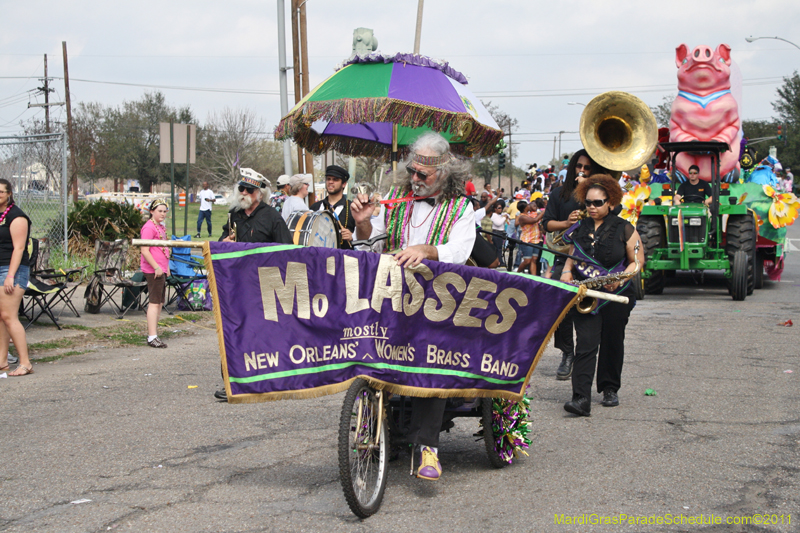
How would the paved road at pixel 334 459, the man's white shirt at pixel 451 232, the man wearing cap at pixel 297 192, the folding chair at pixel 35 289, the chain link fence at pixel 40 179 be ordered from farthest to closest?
the chain link fence at pixel 40 179
the folding chair at pixel 35 289
the man wearing cap at pixel 297 192
the man's white shirt at pixel 451 232
the paved road at pixel 334 459

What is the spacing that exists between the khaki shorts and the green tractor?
25.2 ft

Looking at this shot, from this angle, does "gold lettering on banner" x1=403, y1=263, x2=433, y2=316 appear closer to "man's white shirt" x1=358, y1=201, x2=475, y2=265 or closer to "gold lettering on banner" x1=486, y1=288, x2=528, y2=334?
"man's white shirt" x1=358, y1=201, x2=475, y2=265

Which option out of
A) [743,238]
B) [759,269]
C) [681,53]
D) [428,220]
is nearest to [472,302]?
[428,220]

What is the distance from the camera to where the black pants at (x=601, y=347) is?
6.39 meters

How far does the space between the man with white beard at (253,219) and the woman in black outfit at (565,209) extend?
2549mm

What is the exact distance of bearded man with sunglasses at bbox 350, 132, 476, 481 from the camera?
4543 millimetres

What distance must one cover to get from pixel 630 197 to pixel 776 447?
10.0 meters

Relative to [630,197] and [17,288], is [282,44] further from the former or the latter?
[17,288]

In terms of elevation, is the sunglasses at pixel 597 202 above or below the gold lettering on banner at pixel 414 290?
above

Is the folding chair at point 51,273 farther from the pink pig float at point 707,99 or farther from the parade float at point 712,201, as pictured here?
the pink pig float at point 707,99

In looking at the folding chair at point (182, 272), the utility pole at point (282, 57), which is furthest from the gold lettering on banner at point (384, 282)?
the utility pole at point (282, 57)

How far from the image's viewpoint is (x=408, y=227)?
4.85m

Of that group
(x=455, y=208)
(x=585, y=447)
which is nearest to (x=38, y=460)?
(x=455, y=208)

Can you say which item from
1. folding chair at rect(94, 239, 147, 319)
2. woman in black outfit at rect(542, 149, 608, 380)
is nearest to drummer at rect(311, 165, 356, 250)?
woman in black outfit at rect(542, 149, 608, 380)
